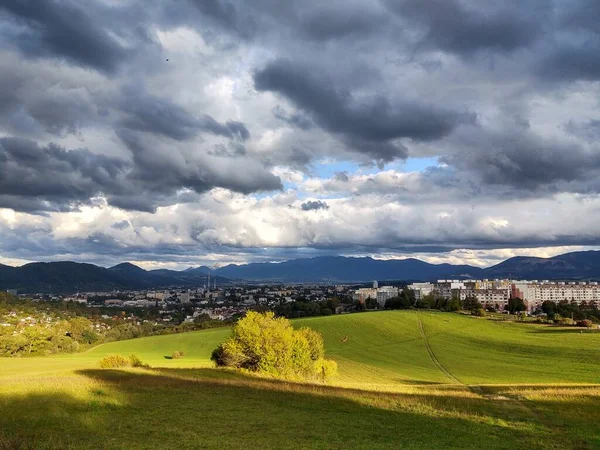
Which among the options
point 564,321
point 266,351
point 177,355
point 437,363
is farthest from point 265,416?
point 564,321

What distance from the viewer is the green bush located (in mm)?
59969

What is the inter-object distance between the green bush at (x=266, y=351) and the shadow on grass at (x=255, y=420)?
84.0 ft

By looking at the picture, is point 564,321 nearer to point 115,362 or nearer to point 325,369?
point 325,369

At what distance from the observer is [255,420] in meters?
23.9

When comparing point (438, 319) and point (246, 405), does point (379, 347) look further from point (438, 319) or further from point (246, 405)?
point (246, 405)

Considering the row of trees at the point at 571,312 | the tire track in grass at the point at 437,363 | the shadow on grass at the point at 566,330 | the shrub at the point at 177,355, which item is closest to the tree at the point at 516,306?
the row of trees at the point at 571,312

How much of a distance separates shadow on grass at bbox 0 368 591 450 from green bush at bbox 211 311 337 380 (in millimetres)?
25590

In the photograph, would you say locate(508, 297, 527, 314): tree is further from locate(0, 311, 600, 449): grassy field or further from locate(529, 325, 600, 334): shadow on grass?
locate(0, 311, 600, 449): grassy field

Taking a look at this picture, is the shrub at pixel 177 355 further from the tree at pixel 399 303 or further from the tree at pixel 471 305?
the tree at pixel 399 303

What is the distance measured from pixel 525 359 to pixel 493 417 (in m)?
66.9

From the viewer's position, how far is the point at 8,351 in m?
106

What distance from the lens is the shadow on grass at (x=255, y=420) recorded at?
19297 mm

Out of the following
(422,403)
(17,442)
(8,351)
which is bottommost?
(8,351)

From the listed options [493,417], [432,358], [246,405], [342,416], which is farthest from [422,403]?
[432,358]
